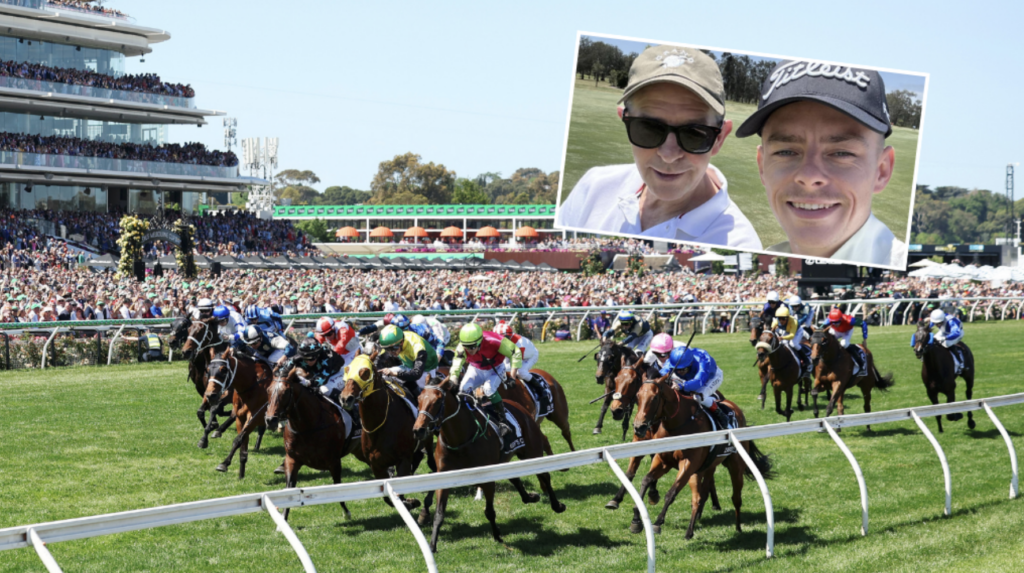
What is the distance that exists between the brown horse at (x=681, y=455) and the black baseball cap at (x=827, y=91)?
450 inches

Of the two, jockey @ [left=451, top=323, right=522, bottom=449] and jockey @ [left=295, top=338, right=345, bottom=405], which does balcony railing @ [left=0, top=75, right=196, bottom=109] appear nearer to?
jockey @ [left=295, top=338, right=345, bottom=405]

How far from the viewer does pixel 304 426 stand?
707 centimetres

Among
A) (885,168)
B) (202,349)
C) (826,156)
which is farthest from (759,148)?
(202,349)

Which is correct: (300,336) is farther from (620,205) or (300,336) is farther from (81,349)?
(620,205)

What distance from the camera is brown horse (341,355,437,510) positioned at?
6539 millimetres

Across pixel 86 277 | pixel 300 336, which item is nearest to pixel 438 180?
pixel 86 277

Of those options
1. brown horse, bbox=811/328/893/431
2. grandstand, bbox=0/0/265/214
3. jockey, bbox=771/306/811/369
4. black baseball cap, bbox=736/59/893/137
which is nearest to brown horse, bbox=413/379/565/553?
brown horse, bbox=811/328/893/431

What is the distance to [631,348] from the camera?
10836 mm

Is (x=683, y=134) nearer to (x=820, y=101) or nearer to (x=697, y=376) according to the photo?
(x=820, y=101)

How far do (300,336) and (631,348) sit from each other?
7725 millimetres

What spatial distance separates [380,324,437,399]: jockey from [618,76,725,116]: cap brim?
11.3 meters

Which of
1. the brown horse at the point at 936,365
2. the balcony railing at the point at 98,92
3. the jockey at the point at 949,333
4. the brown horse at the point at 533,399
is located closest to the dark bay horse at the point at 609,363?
the brown horse at the point at 533,399

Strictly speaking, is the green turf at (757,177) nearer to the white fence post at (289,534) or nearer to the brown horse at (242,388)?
the brown horse at (242,388)

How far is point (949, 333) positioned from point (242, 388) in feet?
26.3
